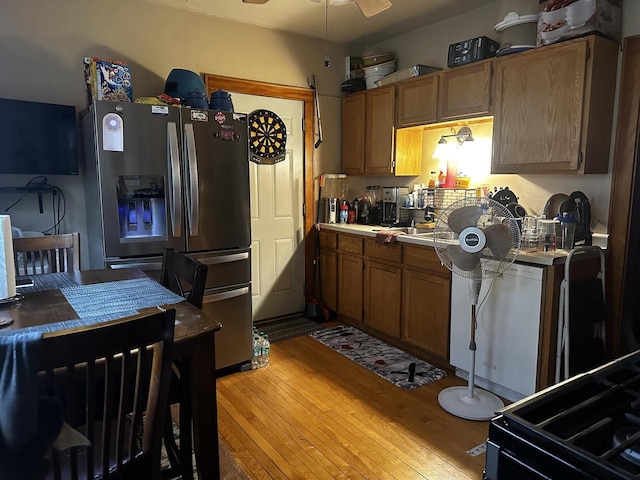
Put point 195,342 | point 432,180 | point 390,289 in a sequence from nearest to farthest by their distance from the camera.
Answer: point 195,342
point 390,289
point 432,180

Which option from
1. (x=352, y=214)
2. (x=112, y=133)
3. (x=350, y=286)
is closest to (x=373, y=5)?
(x=112, y=133)

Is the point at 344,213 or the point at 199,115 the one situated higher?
the point at 199,115

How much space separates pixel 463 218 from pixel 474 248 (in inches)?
7.3

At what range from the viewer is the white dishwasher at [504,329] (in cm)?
236

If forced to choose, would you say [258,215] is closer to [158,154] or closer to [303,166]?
[303,166]

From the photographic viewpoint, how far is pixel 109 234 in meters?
2.51

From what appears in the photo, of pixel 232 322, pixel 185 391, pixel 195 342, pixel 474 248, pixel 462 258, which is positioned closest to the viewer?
pixel 195 342

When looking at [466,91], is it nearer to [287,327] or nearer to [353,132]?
[353,132]

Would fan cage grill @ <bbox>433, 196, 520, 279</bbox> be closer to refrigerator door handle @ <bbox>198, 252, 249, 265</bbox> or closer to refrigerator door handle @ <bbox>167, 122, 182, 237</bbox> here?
refrigerator door handle @ <bbox>198, 252, 249, 265</bbox>

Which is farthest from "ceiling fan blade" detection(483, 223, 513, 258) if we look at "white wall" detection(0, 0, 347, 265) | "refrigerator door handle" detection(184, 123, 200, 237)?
"white wall" detection(0, 0, 347, 265)

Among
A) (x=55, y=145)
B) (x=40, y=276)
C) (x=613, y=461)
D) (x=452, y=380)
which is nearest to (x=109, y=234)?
(x=40, y=276)

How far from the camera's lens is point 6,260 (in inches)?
57.5

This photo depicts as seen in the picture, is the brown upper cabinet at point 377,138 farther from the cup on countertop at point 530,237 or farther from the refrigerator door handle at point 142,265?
the refrigerator door handle at point 142,265

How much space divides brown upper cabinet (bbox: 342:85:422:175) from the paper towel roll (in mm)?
2849
